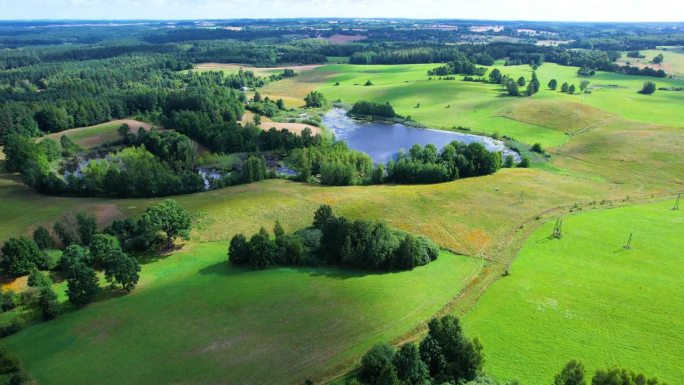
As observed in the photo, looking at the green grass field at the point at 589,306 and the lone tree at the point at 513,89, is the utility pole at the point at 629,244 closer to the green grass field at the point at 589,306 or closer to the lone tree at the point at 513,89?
the green grass field at the point at 589,306

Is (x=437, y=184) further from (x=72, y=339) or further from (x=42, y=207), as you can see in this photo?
(x=42, y=207)

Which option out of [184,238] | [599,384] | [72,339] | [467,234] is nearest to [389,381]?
[599,384]

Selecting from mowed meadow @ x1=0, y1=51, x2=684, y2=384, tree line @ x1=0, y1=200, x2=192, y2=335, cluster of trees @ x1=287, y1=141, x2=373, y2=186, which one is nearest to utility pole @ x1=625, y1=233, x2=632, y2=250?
mowed meadow @ x1=0, y1=51, x2=684, y2=384

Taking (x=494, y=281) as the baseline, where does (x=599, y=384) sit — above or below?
above

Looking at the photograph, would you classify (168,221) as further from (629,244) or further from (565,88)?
(565,88)

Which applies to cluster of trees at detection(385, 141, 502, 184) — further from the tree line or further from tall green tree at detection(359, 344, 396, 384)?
tall green tree at detection(359, 344, 396, 384)
